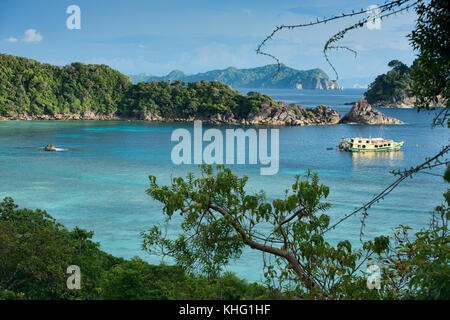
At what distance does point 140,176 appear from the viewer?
31469 mm

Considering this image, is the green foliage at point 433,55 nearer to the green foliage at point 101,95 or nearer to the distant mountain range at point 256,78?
the green foliage at point 101,95

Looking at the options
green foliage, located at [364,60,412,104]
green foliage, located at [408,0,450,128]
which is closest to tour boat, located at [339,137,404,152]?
green foliage, located at [364,60,412,104]

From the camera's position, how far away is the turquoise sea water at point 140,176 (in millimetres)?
20969

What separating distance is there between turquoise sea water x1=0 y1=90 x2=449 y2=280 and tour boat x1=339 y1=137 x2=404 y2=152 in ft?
3.96

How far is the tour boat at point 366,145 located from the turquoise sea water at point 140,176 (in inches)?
47.5

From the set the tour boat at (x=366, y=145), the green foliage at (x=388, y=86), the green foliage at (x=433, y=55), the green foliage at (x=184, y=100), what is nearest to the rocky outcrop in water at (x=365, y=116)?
the green foliage at (x=184, y=100)

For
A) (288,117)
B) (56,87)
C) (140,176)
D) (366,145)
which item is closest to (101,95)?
(56,87)

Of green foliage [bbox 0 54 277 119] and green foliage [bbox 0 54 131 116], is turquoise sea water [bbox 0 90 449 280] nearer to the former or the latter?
green foliage [bbox 0 54 131 116]

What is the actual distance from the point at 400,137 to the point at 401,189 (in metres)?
25.4

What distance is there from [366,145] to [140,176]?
2166cm

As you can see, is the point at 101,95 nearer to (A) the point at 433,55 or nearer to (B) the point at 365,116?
(B) the point at 365,116

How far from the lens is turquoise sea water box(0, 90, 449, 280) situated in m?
21.0

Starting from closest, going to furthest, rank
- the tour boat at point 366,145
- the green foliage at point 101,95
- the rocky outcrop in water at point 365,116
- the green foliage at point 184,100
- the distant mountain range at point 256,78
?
the tour boat at point 366,145, the rocky outcrop in water at point 365,116, the green foliage at point 101,95, the green foliage at point 184,100, the distant mountain range at point 256,78
